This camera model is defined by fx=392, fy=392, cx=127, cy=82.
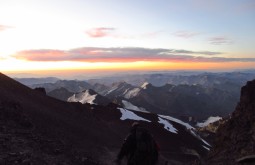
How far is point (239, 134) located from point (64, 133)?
17.1m

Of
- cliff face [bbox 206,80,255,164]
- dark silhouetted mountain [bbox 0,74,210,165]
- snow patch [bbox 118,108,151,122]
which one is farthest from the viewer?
snow patch [bbox 118,108,151,122]

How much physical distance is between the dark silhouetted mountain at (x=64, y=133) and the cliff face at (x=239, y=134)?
337 inches

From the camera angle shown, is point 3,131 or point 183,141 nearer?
point 3,131

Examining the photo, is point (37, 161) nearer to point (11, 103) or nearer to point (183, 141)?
point (11, 103)

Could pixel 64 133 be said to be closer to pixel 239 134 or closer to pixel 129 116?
pixel 239 134

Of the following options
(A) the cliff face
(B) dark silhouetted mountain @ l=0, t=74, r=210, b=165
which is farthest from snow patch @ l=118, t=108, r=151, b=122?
(A) the cliff face

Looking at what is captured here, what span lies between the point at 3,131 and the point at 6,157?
6.08 m

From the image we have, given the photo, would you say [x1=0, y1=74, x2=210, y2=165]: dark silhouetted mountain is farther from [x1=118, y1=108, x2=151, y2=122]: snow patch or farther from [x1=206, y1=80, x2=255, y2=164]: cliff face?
[x1=206, y1=80, x2=255, y2=164]: cliff face

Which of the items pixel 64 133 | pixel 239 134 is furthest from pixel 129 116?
pixel 239 134

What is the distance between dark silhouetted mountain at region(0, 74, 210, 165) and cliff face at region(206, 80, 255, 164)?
855 cm

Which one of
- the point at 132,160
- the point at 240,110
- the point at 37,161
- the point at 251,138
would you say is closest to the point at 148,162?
the point at 132,160

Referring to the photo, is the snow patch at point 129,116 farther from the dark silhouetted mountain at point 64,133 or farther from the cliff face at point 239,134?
the cliff face at point 239,134

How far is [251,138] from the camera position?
33.3 metres

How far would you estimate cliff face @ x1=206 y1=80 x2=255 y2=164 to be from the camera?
31600 mm
